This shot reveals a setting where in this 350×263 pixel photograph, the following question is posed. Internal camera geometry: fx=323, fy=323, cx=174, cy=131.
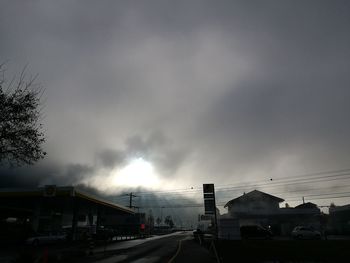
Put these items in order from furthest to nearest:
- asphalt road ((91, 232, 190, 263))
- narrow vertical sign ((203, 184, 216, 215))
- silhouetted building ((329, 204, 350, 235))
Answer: silhouetted building ((329, 204, 350, 235)) < narrow vertical sign ((203, 184, 216, 215)) < asphalt road ((91, 232, 190, 263))

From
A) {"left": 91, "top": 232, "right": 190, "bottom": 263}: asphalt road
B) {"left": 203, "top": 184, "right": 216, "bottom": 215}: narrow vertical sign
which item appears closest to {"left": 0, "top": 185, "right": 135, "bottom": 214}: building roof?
{"left": 91, "top": 232, "right": 190, "bottom": 263}: asphalt road

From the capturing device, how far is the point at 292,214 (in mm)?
74250

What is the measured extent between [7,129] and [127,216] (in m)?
59.1

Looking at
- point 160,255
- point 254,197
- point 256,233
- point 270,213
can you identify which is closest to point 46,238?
point 160,255

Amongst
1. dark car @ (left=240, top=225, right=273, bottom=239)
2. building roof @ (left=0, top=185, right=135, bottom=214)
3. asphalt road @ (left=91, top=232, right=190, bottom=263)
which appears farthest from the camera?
dark car @ (left=240, top=225, right=273, bottom=239)

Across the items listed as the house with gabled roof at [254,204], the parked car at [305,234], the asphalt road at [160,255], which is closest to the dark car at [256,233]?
the parked car at [305,234]

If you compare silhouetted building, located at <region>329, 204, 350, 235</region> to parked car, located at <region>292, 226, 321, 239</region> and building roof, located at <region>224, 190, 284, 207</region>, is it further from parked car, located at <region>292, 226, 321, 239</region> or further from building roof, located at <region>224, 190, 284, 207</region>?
parked car, located at <region>292, 226, 321, 239</region>

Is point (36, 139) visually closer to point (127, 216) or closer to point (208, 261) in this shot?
point (208, 261)

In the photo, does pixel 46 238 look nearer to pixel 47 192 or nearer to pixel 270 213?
pixel 47 192

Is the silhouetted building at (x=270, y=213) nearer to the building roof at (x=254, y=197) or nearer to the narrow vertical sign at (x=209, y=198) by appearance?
the building roof at (x=254, y=197)

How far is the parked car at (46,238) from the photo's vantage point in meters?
34.9

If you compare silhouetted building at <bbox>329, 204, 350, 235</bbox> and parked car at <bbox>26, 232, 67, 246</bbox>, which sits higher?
silhouetted building at <bbox>329, 204, 350, 235</bbox>

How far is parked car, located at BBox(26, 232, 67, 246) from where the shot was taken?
34.9 m

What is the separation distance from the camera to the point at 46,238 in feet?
121
